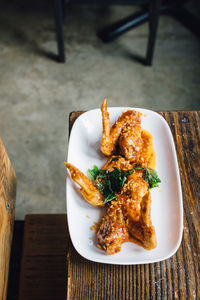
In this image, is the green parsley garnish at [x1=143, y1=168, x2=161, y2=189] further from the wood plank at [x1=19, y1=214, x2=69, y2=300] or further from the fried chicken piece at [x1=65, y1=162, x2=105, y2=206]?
the wood plank at [x1=19, y1=214, x2=69, y2=300]

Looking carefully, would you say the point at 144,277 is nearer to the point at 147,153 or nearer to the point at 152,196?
the point at 152,196

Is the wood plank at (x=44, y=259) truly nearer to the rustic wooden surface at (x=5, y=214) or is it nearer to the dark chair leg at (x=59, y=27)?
the rustic wooden surface at (x=5, y=214)

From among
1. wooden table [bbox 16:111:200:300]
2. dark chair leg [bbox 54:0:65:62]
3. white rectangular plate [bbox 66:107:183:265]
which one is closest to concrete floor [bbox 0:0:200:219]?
dark chair leg [bbox 54:0:65:62]

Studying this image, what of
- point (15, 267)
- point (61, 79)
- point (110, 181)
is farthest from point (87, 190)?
point (61, 79)

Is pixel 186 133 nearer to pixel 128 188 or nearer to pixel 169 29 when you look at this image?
pixel 128 188

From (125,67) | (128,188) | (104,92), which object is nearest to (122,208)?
(128,188)
